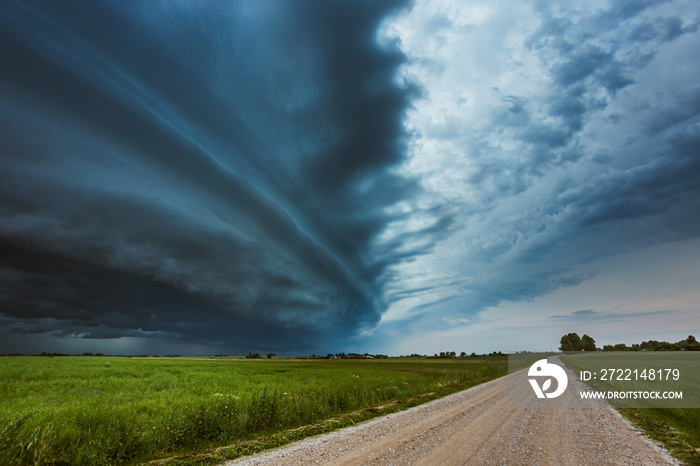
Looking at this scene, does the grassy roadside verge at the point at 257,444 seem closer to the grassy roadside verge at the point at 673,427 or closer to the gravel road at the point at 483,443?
the gravel road at the point at 483,443

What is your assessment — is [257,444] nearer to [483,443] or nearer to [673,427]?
[483,443]

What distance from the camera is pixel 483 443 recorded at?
1123cm

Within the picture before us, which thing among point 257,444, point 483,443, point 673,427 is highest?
point 673,427

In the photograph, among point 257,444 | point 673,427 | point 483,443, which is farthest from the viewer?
point 673,427

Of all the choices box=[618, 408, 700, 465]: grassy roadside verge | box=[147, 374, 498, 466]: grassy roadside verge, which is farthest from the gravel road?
box=[147, 374, 498, 466]: grassy roadside verge

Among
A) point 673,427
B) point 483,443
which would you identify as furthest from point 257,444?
point 673,427

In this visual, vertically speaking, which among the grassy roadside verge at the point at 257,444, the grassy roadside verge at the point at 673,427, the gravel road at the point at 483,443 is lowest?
the grassy roadside verge at the point at 257,444

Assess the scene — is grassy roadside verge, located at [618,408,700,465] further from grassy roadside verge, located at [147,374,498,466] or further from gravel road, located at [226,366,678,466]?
grassy roadside verge, located at [147,374,498,466]

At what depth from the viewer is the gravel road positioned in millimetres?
9656

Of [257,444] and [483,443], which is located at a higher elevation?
[483,443]

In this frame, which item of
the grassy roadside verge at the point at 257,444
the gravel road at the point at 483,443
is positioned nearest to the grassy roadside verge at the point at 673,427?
the gravel road at the point at 483,443

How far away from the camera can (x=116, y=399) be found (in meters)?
21.0

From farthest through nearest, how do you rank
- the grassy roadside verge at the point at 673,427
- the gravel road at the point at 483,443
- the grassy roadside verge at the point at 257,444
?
the grassy roadside verge at the point at 257,444, the grassy roadside verge at the point at 673,427, the gravel road at the point at 483,443

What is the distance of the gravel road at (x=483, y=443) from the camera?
9656mm
